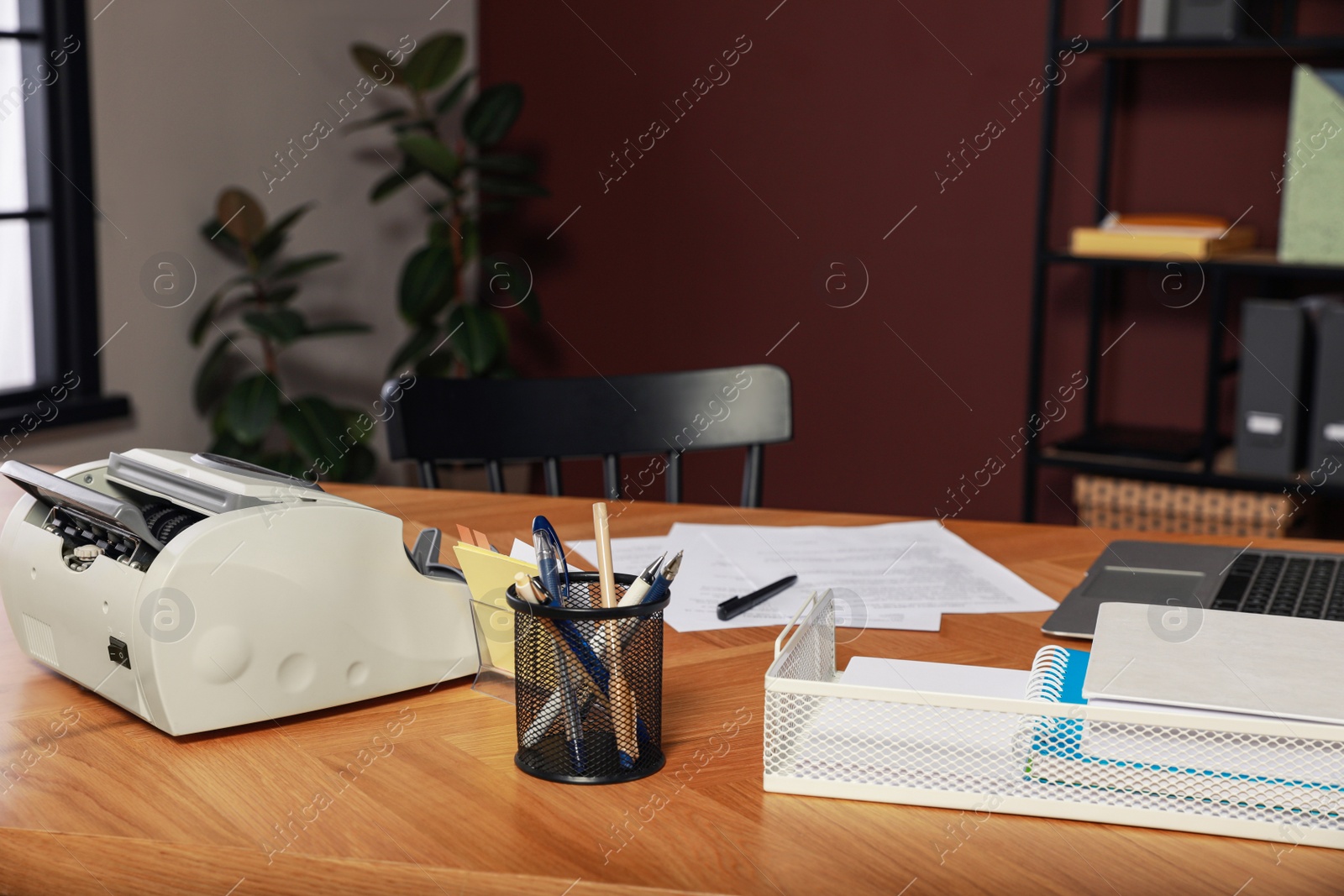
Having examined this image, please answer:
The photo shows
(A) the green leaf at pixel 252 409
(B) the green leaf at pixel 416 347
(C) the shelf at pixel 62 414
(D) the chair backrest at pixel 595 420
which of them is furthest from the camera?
(B) the green leaf at pixel 416 347

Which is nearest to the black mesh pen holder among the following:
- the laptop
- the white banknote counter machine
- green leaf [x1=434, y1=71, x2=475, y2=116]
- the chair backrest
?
the white banknote counter machine

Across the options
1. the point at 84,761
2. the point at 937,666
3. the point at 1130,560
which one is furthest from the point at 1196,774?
the point at 84,761

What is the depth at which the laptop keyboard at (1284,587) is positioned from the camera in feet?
3.42

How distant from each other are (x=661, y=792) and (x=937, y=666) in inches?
10.8

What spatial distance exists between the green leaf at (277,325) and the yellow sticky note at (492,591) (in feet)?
6.54

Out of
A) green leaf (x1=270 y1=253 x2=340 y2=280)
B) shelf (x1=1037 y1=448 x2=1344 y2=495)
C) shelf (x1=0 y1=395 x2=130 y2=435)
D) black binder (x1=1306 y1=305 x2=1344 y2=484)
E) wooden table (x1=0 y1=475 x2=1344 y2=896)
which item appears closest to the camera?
wooden table (x1=0 y1=475 x2=1344 y2=896)

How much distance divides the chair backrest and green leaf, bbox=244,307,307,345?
1.23 metres

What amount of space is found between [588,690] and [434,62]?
8.64ft

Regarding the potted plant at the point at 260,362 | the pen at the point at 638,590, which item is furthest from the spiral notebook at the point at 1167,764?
the potted plant at the point at 260,362

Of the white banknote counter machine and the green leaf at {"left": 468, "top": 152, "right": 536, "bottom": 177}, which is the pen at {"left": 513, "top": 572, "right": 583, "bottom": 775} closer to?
the white banknote counter machine

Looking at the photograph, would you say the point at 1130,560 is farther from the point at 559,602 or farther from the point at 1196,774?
the point at 559,602

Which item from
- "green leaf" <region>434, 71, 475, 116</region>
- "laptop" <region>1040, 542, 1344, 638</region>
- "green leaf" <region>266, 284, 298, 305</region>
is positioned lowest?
"laptop" <region>1040, 542, 1344, 638</region>

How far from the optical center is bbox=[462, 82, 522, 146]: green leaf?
3195mm

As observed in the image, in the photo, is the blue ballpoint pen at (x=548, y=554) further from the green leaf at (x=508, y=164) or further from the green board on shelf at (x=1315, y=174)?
the green leaf at (x=508, y=164)
